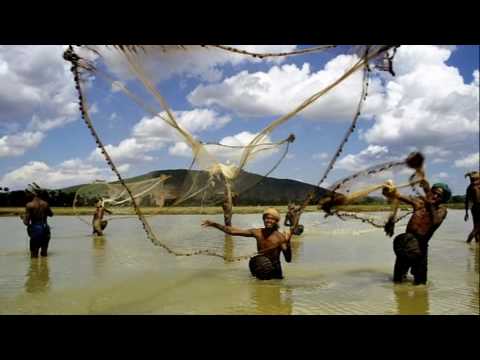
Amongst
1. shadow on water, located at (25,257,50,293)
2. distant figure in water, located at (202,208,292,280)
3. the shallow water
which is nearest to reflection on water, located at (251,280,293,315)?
the shallow water

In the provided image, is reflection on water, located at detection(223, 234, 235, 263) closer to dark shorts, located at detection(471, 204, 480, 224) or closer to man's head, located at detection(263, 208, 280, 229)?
man's head, located at detection(263, 208, 280, 229)

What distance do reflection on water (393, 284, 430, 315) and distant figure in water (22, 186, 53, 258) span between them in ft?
23.4

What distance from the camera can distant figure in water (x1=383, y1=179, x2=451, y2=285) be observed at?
20.2ft

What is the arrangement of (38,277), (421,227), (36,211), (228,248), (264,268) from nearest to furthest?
(421,227), (264,268), (38,277), (36,211), (228,248)

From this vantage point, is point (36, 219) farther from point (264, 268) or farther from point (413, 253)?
point (413, 253)

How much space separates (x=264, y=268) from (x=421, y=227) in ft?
7.55

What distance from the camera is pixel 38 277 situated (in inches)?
301

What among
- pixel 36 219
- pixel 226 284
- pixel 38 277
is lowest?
pixel 38 277

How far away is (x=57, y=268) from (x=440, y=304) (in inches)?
260

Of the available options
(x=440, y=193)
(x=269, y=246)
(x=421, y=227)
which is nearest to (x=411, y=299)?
(x=421, y=227)

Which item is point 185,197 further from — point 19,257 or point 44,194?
point 19,257

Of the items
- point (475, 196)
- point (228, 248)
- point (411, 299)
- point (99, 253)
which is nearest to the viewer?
point (411, 299)

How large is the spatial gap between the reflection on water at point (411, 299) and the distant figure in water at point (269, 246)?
5.10ft
